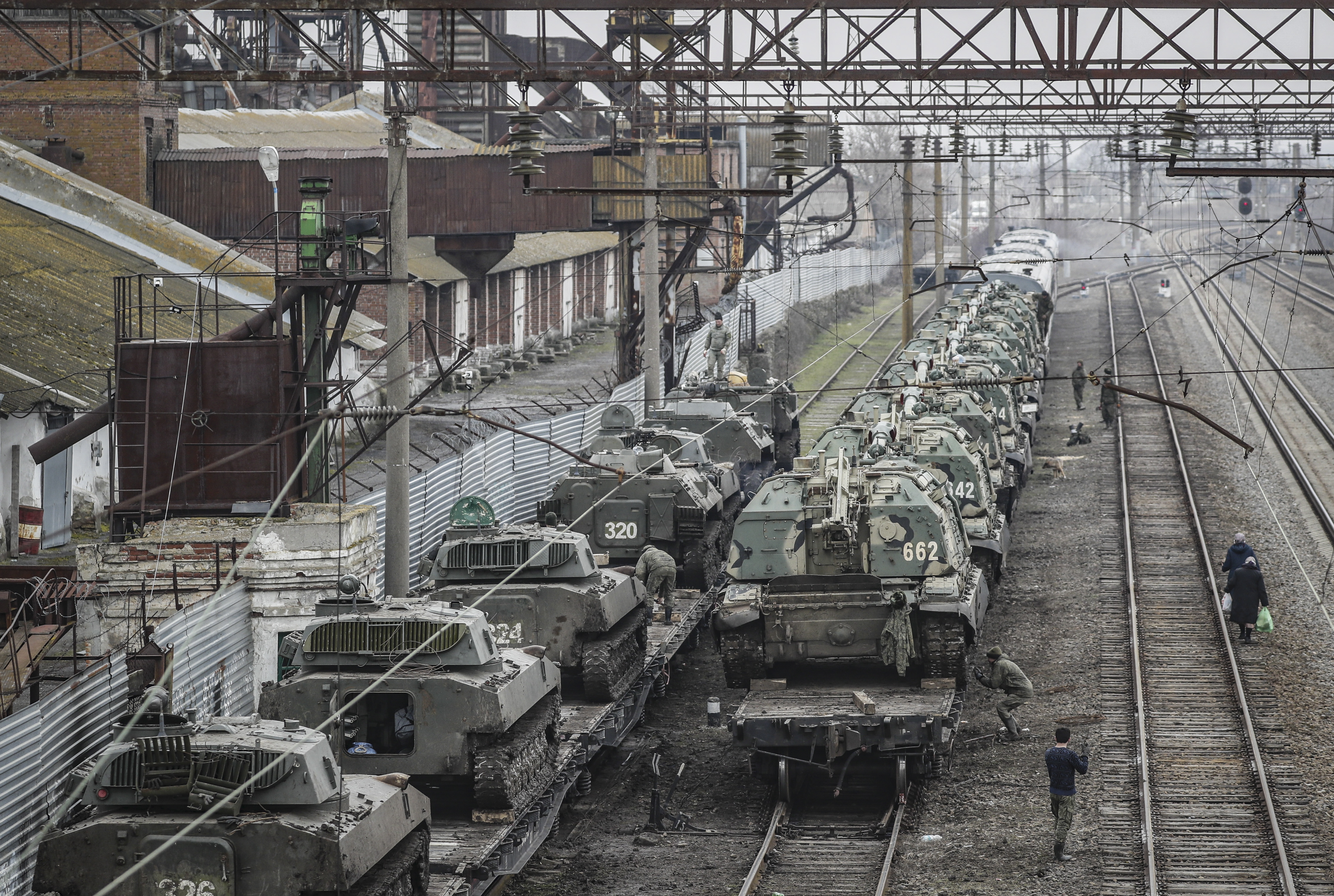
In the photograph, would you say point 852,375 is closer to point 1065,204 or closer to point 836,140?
A: point 836,140

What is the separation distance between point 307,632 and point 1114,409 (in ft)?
99.6

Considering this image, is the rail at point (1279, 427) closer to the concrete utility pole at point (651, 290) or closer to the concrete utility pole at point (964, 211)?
the concrete utility pole at point (964, 211)

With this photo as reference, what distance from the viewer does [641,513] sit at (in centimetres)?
2598

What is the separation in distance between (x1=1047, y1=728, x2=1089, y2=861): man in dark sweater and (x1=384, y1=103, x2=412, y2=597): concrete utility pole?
6971mm

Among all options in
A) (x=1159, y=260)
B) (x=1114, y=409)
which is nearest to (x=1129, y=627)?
(x=1114, y=409)

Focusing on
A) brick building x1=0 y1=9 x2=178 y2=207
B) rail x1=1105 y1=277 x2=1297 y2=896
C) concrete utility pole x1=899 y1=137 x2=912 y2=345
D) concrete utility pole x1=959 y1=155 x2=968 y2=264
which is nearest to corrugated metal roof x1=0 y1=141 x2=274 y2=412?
brick building x1=0 y1=9 x2=178 y2=207

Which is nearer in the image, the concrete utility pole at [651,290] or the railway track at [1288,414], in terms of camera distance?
the concrete utility pole at [651,290]

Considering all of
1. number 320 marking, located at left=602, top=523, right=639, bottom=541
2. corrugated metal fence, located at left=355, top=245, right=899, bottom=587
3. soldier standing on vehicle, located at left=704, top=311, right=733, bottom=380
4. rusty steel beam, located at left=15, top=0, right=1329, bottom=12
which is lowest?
number 320 marking, located at left=602, top=523, right=639, bottom=541

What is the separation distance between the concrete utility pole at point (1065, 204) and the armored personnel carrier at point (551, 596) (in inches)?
1768

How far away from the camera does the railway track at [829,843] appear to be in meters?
16.0

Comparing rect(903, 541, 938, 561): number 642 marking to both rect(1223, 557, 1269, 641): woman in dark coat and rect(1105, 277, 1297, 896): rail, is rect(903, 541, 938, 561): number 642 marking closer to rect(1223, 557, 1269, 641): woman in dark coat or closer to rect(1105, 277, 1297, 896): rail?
rect(1105, 277, 1297, 896): rail

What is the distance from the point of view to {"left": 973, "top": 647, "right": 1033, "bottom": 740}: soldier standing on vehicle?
801 inches

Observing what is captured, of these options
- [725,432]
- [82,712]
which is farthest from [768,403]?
[82,712]

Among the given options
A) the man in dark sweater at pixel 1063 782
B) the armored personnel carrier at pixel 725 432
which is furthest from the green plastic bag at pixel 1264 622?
the armored personnel carrier at pixel 725 432
